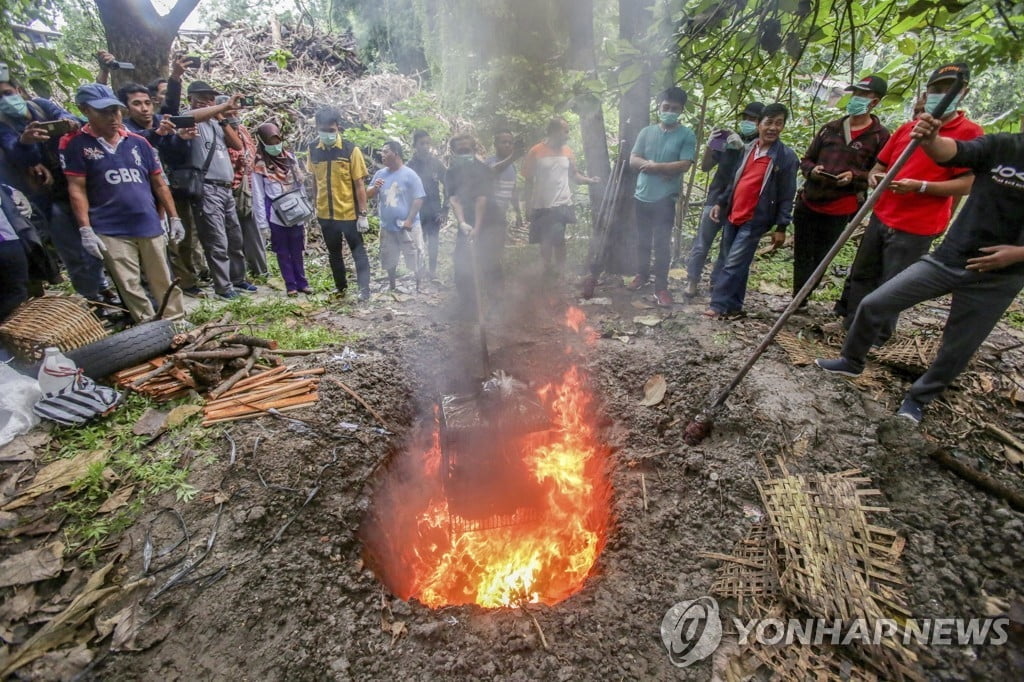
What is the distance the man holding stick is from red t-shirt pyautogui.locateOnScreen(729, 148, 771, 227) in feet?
5.77

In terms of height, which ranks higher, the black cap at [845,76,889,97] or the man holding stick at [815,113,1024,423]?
the black cap at [845,76,889,97]

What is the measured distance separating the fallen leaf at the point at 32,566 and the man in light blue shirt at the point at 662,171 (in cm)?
572

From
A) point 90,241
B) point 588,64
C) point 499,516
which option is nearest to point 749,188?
point 588,64

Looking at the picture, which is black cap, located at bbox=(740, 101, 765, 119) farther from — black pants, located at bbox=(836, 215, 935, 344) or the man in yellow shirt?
the man in yellow shirt

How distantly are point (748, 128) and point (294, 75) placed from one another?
1058 centimetres

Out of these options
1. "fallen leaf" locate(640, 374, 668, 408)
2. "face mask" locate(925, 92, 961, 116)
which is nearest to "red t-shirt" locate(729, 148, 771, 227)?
"face mask" locate(925, 92, 961, 116)

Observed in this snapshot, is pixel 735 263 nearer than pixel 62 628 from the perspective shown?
No

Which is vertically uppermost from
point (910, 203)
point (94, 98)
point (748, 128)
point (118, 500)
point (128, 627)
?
point (94, 98)

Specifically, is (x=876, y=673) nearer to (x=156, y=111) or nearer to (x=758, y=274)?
(x=758, y=274)

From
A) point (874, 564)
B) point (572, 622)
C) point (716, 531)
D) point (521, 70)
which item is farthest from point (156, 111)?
point (874, 564)

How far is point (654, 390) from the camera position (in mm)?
3996

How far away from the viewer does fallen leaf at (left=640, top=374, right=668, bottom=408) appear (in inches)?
154

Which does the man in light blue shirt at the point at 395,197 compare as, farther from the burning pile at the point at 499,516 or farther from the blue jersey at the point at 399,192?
the burning pile at the point at 499,516

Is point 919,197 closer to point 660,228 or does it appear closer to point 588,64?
point 660,228
